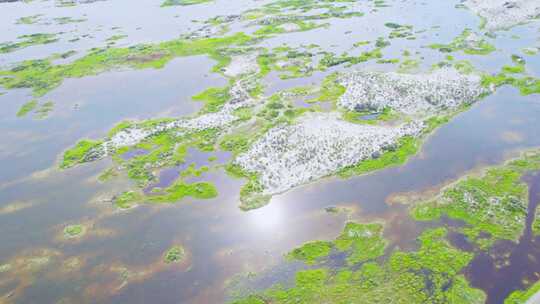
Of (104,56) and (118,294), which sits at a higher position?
(104,56)

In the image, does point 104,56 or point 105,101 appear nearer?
point 105,101

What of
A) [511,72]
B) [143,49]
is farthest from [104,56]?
[511,72]

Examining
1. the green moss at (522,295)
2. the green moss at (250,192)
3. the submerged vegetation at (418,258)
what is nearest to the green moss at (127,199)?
the green moss at (250,192)

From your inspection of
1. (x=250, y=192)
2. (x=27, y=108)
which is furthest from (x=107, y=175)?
(x=27, y=108)

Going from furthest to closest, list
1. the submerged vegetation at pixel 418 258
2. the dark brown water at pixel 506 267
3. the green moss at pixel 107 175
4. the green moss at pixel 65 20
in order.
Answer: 1. the green moss at pixel 65 20
2. the green moss at pixel 107 175
3. the submerged vegetation at pixel 418 258
4. the dark brown water at pixel 506 267

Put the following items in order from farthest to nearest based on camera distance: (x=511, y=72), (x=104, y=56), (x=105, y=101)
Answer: (x=104, y=56) → (x=105, y=101) → (x=511, y=72)

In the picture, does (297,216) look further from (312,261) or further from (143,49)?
(143,49)

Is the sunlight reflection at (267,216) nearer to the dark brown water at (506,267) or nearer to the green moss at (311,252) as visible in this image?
the green moss at (311,252)
